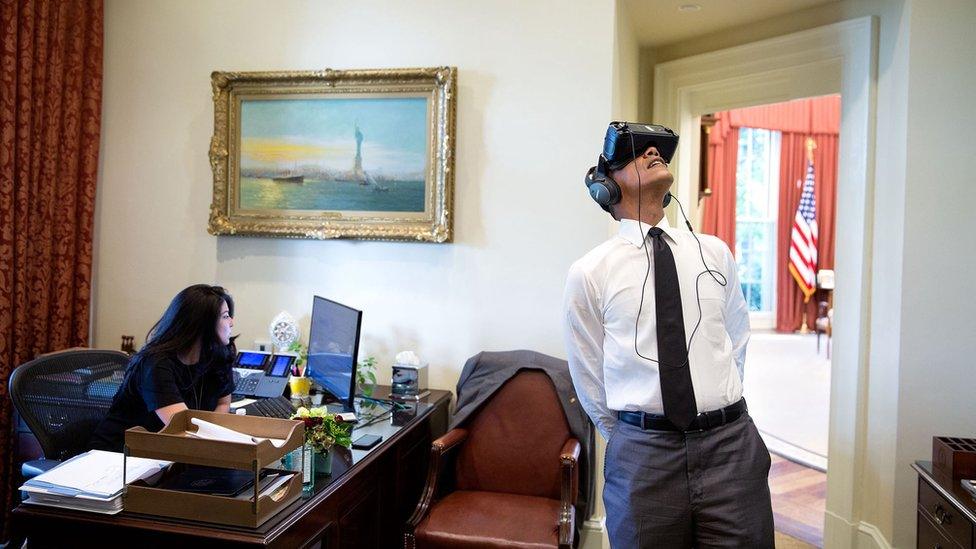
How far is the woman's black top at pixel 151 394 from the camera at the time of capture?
7.12 ft

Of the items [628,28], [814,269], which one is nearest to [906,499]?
[628,28]

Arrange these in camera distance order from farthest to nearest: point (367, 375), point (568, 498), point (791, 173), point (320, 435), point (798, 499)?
point (791, 173)
point (798, 499)
point (367, 375)
point (568, 498)
point (320, 435)

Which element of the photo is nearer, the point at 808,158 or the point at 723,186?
the point at 723,186

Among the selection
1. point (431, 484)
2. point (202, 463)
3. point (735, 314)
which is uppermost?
point (735, 314)

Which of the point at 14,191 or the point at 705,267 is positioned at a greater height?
the point at 14,191

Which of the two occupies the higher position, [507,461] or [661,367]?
[661,367]

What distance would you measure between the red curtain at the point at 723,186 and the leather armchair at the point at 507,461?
7.07m

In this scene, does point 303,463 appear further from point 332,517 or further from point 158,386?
point 158,386

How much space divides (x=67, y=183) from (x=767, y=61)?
3539 mm

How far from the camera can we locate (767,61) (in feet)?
11.5

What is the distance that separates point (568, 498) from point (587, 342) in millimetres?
800

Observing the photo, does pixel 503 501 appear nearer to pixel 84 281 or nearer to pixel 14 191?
pixel 84 281

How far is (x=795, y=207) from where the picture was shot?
9.64m

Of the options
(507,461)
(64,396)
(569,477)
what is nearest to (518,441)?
(507,461)
